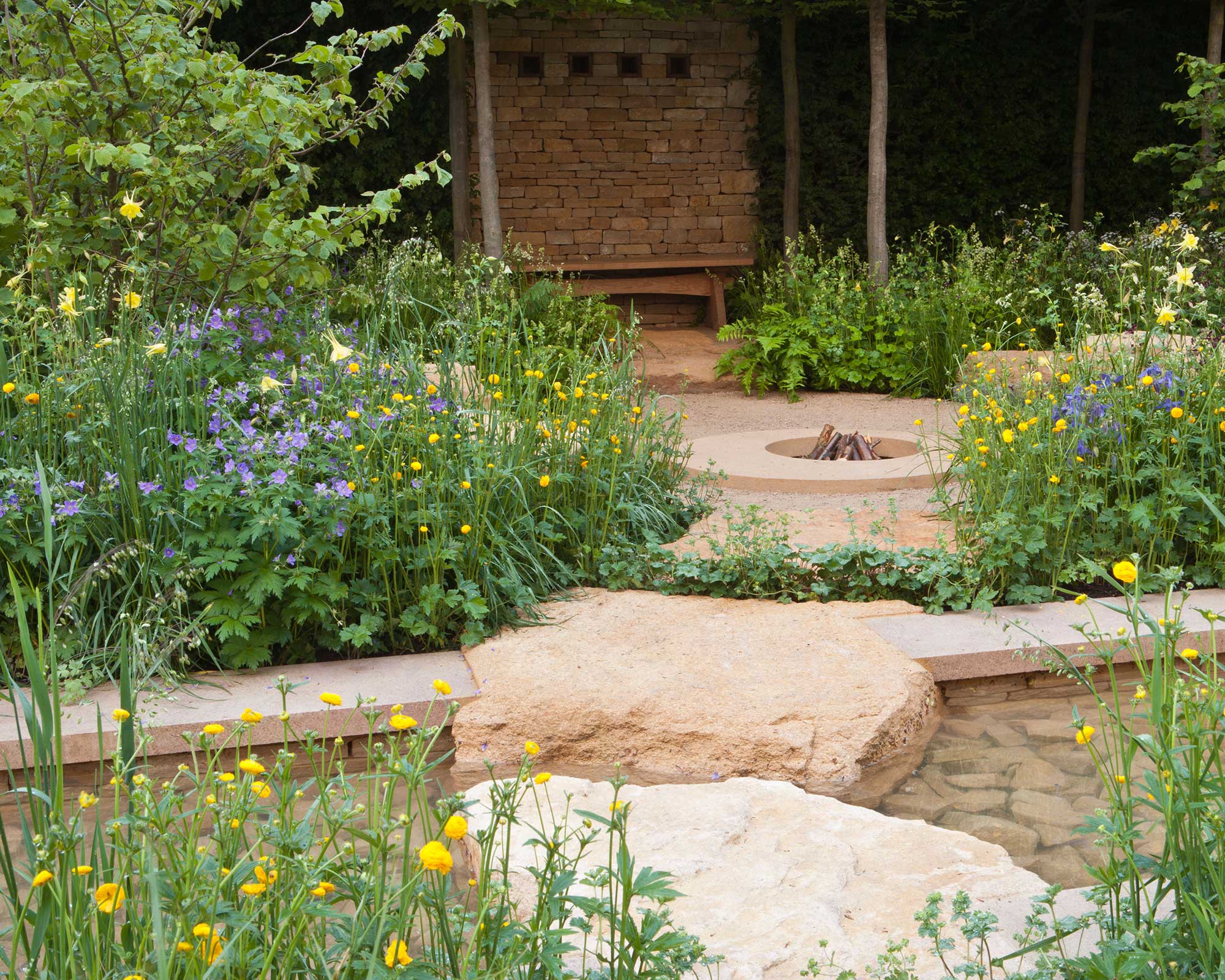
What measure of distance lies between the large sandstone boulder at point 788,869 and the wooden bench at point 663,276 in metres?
9.43

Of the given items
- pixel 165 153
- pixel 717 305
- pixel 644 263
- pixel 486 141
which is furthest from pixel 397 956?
pixel 717 305

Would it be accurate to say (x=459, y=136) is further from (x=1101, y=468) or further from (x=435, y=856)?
(x=435, y=856)

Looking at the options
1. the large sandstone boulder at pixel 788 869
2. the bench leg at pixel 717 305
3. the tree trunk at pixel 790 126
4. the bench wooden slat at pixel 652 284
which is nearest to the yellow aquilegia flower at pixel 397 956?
the large sandstone boulder at pixel 788 869

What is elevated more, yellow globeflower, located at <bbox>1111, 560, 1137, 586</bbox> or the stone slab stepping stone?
yellow globeflower, located at <bbox>1111, 560, 1137, 586</bbox>

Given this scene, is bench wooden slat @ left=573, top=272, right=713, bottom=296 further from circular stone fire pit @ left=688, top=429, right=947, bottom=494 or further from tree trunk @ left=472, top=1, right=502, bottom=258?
circular stone fire pit @ left=688, top=429, right=947, bottom=494

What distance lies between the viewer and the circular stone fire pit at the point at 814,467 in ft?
18.2

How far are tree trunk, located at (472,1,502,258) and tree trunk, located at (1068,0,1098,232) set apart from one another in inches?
253

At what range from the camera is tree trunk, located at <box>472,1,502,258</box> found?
9.06 meters

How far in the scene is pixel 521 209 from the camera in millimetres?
12156

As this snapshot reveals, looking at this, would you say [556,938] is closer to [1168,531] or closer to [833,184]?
[1168,531]

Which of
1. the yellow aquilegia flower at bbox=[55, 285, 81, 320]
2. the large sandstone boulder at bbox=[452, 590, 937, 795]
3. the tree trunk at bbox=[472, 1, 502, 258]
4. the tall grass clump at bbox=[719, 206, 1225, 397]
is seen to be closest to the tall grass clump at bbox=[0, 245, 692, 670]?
the yellow aquilegia flower at bbox=[55, 285, 81, 320]

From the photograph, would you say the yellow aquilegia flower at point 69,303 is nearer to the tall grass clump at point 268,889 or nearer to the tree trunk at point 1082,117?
the tall grass clump at point 268,889

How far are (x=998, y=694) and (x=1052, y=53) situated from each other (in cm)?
1143

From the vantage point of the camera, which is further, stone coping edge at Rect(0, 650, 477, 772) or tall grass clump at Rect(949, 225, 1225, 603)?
tall grass clump at Rect(949, 225, 1225, 603)
